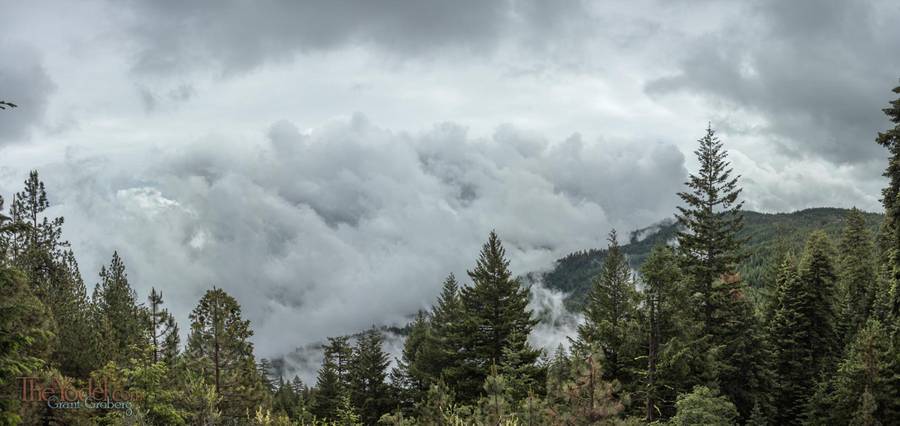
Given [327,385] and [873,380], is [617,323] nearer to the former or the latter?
[873,380]

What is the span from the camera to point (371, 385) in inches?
1706

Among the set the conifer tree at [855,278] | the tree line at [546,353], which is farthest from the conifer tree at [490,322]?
the conifer tree at [855,278]

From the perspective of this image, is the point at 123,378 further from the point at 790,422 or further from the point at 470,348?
the point at 790,422

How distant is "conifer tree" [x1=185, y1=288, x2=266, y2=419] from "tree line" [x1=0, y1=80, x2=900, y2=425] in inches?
2.5

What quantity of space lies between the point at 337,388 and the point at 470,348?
965 inches

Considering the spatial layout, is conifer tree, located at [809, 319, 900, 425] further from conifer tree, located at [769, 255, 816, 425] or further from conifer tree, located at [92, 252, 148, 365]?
conifer tree, located at [92, 252, 148, 365]

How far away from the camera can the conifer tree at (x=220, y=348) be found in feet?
62.9

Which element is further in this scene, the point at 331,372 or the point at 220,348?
the point at 331,372

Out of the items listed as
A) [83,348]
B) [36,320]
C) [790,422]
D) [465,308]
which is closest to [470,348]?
[465,308]

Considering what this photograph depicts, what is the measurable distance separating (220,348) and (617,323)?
16.3 meters

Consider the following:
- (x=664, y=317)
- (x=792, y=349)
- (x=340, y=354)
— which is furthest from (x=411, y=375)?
(x=792, y=349)

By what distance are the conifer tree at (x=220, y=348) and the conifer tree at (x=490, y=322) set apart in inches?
429

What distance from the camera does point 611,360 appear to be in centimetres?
2208

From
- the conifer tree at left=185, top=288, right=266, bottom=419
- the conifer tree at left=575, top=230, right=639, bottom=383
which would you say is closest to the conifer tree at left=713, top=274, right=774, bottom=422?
the conifer tree at left=575, top=230, right=639, bottom=383
